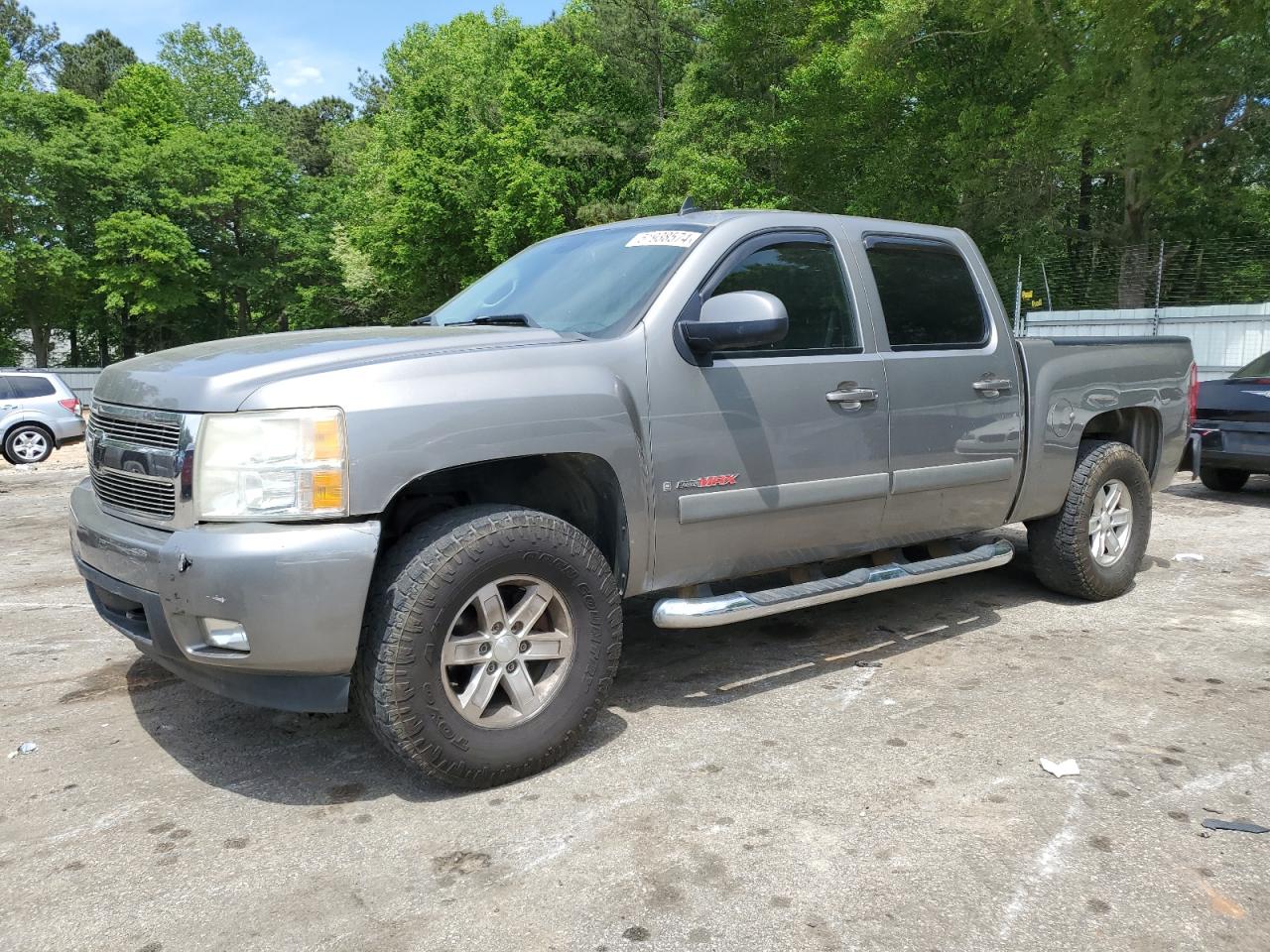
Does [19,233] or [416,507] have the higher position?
[19,233]

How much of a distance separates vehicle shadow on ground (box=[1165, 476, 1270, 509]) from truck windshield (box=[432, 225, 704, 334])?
7325 millimetres

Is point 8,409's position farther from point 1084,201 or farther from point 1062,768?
point 1084,201

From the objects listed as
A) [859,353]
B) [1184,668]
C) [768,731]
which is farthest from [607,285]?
[1184,668]

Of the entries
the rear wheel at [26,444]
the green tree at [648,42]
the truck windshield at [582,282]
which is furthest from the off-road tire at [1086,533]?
the green tree at [648,42]

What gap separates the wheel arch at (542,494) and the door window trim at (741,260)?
0.58 meters

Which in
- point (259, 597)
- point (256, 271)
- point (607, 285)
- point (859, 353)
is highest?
point (256, 271)

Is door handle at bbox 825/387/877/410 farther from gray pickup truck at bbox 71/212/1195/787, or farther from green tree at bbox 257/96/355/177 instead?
green tree at bbox 257/96/355/177

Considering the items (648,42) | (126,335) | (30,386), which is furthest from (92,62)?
(30,386)

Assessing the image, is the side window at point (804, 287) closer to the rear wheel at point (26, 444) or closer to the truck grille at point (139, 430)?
the truck grille at point (139, 430)

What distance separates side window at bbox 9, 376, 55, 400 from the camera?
15.3 metres

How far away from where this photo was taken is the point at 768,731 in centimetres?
371

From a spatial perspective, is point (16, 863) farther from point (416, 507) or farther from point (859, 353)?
point (859, 353)

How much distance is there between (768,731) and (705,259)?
1801mm

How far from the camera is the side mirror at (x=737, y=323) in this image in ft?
11.5
